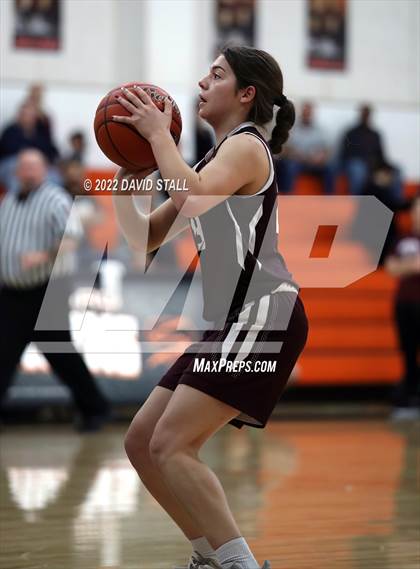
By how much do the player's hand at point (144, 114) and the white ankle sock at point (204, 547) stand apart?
1322 mm

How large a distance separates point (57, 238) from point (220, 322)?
4.55 m

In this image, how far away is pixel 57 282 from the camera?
8.04 m

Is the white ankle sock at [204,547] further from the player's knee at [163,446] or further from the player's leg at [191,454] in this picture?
the player's knee at [163,446]

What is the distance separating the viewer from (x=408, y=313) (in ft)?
31.3

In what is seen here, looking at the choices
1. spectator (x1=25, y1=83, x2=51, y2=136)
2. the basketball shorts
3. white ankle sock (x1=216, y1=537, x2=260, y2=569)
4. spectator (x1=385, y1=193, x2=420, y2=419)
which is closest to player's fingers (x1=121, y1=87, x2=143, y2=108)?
the basketball shorts

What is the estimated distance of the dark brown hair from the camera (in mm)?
3639

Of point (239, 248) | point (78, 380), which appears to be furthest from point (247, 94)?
point (78, 380)

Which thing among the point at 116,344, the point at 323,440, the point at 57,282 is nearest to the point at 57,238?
the point at 57,282

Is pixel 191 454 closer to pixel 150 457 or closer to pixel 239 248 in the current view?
pixel 150 457

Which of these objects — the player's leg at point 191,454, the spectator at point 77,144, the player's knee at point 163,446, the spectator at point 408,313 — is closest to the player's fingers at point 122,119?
the player's leg at point 191,454

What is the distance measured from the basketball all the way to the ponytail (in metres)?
0.34

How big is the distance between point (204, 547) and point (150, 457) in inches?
13.9

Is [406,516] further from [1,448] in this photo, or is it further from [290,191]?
[290,191]

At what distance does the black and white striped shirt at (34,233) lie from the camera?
7926 millimetres
